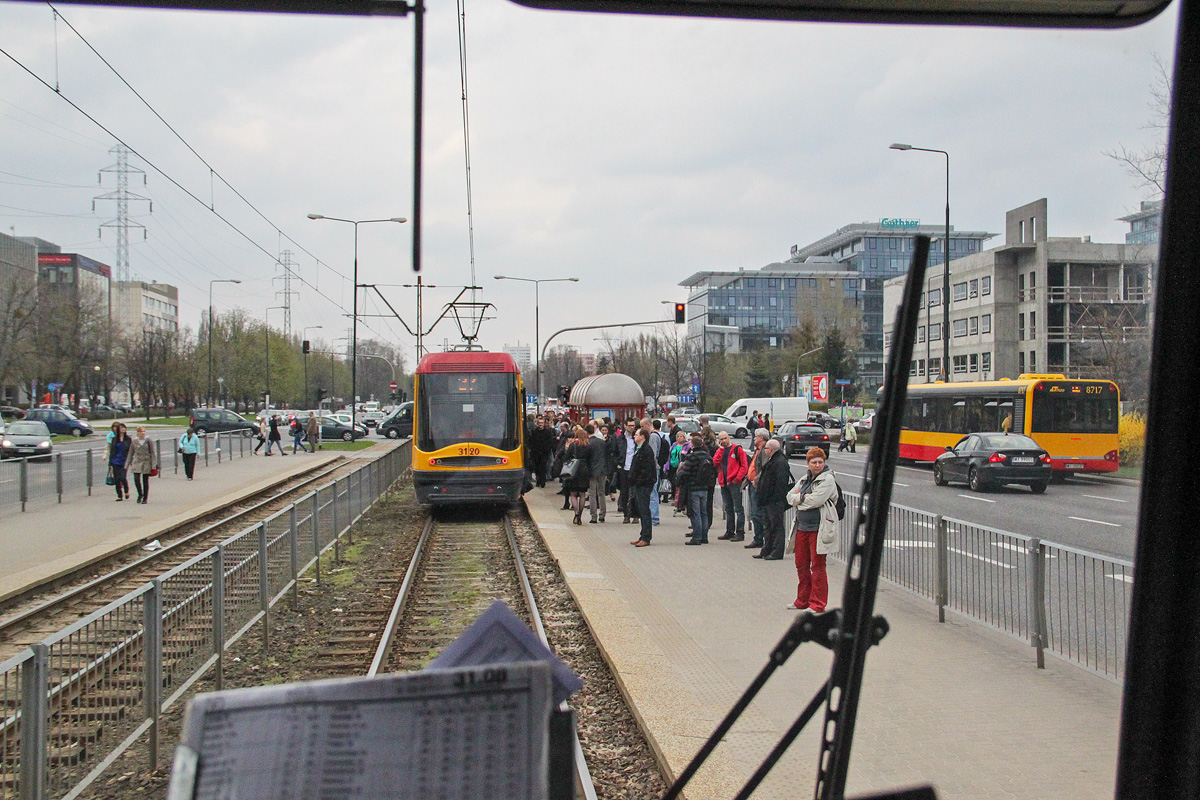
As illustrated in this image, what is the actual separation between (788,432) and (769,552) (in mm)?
25244

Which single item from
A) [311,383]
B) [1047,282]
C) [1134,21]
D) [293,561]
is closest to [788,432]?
[1047,282]

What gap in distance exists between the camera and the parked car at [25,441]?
30.3 m

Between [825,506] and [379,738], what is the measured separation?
27.9 feet

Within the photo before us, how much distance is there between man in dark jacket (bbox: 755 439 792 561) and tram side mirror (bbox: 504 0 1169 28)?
1018 centimetres

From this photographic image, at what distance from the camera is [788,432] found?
125ft

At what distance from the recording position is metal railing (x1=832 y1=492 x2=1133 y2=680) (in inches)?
269

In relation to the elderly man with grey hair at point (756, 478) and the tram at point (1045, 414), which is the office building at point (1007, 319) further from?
the elderly man with grey hair at point (756, 478)

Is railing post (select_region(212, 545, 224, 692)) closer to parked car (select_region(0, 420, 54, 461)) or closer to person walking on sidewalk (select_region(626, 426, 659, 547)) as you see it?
person walking on sidewalk (select_region(626, 426, 659, 547))

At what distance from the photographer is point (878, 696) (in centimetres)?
629

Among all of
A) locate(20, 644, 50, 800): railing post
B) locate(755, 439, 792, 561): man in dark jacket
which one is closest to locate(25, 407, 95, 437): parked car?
locate(755, 439, 792, 561): man in dark jacket

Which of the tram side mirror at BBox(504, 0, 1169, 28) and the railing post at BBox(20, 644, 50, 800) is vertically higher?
the tram side mirror at BBox(504, 0, 1169, 28)

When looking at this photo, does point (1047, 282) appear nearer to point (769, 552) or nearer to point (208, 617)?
point (769, 552)

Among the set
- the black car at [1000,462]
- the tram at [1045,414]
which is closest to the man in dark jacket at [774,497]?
the tram at [1045,414]

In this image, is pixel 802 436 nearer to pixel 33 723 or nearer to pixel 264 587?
pixel 264 587
